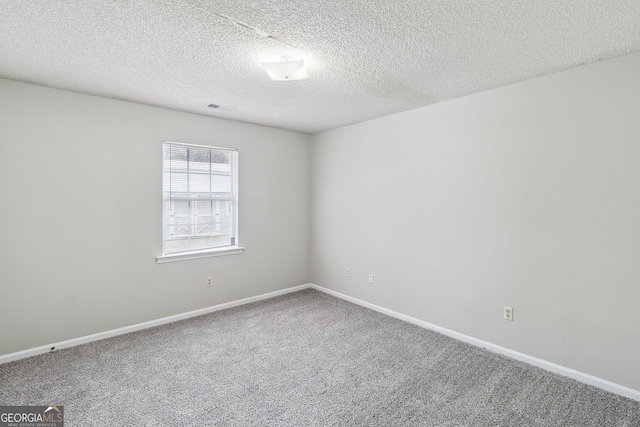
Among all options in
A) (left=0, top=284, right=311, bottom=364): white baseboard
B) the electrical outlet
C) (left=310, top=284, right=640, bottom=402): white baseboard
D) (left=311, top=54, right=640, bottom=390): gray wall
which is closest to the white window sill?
(left=0, top=284, right=311, bottom=364): white baseboard

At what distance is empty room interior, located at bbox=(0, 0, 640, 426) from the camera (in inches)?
74.7

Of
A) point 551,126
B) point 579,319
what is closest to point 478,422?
point 579,319

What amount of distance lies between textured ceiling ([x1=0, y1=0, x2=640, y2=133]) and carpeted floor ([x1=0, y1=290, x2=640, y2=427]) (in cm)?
235

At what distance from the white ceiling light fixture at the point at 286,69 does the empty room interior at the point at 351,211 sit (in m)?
0.02

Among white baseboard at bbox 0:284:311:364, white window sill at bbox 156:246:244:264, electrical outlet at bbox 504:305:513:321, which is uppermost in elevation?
white window sill at bbox 156:246:244:264

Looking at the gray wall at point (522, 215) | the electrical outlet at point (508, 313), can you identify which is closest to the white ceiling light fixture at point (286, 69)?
the gray wall at point (522, 215)

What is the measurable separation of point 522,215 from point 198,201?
3372 mm

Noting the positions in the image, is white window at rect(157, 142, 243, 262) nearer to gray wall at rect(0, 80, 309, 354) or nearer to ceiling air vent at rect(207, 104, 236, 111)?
gray wall at rect(0, 80, 309, 354)

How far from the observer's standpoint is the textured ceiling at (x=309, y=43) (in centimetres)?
162

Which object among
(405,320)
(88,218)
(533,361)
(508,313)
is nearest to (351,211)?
(405,320)

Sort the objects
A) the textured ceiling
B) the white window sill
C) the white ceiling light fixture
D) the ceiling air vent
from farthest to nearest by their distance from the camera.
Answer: the white window sill < the ceiling air vent < the white ceiling light fixture < the textured ceiling

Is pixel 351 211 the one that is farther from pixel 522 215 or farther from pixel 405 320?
pixel 522 215

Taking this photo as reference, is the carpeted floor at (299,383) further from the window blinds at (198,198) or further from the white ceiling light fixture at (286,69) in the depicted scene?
the white ceiling light fixture at (286,69)

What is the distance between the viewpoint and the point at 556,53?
2.08m
